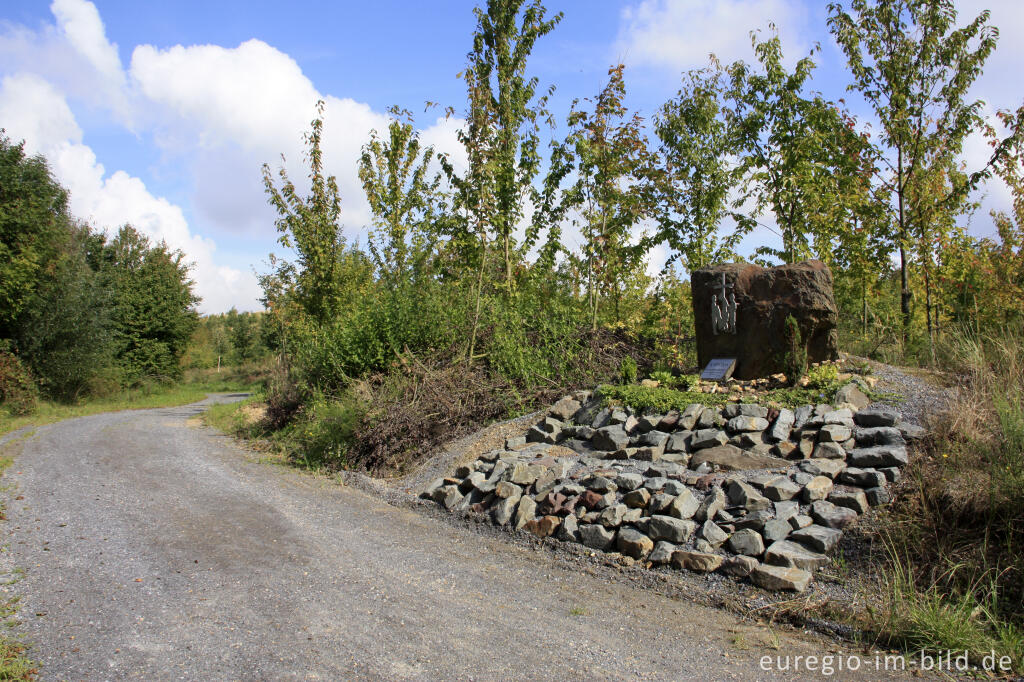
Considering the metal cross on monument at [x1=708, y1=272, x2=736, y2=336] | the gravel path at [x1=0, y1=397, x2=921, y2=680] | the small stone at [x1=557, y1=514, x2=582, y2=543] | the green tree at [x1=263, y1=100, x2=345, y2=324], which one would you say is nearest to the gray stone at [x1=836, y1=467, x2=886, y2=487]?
the gravel path at [x1=0, y1=397, x2=921, y2=680]

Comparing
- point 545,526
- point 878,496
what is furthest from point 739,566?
point 545,526

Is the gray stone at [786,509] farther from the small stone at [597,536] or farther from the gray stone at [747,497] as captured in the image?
the small stone at [597,536]

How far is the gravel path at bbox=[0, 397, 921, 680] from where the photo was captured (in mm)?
3592

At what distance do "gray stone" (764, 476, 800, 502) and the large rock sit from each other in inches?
127

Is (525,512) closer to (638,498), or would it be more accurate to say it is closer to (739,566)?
(638,498)

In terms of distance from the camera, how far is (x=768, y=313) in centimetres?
868

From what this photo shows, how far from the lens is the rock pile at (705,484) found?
16.6 feet

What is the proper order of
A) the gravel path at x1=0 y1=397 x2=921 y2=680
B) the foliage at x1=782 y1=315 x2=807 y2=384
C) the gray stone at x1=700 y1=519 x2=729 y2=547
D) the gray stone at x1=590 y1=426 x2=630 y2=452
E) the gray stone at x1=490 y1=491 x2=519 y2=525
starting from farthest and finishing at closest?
1. the foliage at x1=782 y1=315 x2=807 y2=384
2. the gray stone at x1=590 y1=426 x2=630 y2=452
3. the gray stone at x1=490 y1=491 x2=519 y2=525
4. the gray stone at x1=700 y1=519 x2=729 y2=547
5. the gravel path at x1=0 y1=397 x2=921 y2=680

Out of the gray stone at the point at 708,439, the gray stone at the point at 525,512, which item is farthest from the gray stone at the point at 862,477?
the gray stone at the point at 525,512

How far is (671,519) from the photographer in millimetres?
5391

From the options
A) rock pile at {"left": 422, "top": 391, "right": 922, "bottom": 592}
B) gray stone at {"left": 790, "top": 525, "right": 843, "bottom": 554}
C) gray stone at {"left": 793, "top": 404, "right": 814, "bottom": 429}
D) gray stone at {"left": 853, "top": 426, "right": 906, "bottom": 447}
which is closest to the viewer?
gray stone at {"left": 790, "top": 525, "right": 843, "bottom": 554}

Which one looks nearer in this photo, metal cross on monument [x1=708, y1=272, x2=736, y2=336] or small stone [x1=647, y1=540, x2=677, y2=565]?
small stone [x1=647, y1=540, x2=677, y2=565]

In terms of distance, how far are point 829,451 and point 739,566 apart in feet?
6.60

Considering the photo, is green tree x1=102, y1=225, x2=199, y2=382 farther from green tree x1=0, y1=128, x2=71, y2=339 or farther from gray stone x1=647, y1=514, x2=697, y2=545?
gray stone x1=647, y1=514, x2=697, y2=545
